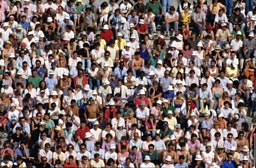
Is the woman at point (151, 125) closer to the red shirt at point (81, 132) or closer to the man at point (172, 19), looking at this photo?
the red shirt at point (81, 132)

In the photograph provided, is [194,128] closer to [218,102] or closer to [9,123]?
[218,102]

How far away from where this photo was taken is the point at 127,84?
148ft

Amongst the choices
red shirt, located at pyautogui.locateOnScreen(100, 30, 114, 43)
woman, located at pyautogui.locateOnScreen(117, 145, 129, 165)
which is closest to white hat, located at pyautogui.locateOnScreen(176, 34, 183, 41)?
red shirt, located at pyautogui.locateOnScreen(100, 30, 114, 43)

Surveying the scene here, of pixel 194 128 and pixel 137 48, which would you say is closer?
pixel 194 128

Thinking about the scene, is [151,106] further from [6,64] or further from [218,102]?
[6,64]

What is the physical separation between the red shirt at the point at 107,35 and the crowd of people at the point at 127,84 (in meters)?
0.03

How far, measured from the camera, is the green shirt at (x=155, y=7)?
4784 centimetres

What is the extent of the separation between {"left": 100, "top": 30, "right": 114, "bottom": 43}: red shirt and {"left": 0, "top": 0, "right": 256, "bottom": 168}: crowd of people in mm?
33

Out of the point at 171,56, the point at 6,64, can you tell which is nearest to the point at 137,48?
the point at 171,56

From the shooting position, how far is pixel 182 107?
145ft

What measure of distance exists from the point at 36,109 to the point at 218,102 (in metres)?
5.74

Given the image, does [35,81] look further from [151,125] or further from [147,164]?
[147,164]

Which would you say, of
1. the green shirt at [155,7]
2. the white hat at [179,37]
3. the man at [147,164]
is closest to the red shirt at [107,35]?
the green shirt at [155,7]

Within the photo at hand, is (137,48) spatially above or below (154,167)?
above
